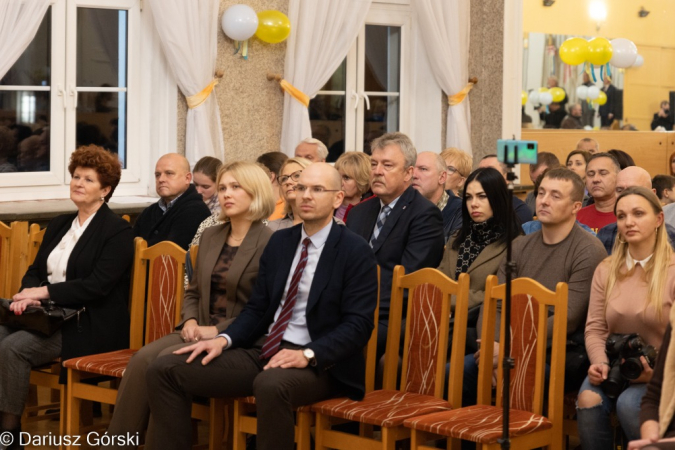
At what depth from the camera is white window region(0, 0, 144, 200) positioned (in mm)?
6203

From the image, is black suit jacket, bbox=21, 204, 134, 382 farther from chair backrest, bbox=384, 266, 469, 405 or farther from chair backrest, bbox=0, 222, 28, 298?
chair backrest, bbox=384, 266, 469, 405

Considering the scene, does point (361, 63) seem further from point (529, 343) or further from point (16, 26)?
point (529, 343)

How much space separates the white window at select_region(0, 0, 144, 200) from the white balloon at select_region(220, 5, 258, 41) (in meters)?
0.59

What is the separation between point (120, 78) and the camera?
6586 mm

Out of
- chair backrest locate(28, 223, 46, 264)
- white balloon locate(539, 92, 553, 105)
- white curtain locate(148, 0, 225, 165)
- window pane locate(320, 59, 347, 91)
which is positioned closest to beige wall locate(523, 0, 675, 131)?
white balloon locate(539, 92, 553, 105)

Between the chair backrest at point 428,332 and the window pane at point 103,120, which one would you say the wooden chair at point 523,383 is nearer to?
the chair backrest at point 428,332

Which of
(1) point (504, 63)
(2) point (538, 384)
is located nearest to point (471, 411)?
(2) point (538, 384)

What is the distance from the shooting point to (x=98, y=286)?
13.7 feet

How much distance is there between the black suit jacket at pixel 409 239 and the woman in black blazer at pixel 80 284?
3.60ft

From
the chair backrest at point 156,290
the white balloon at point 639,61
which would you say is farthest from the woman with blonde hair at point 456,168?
the white balloon at point 639,61

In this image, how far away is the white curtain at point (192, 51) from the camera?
21.0 ft

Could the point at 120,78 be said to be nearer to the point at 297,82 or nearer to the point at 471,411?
the point at 297,82

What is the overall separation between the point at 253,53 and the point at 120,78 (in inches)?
37.4

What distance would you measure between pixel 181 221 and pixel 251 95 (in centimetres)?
226
